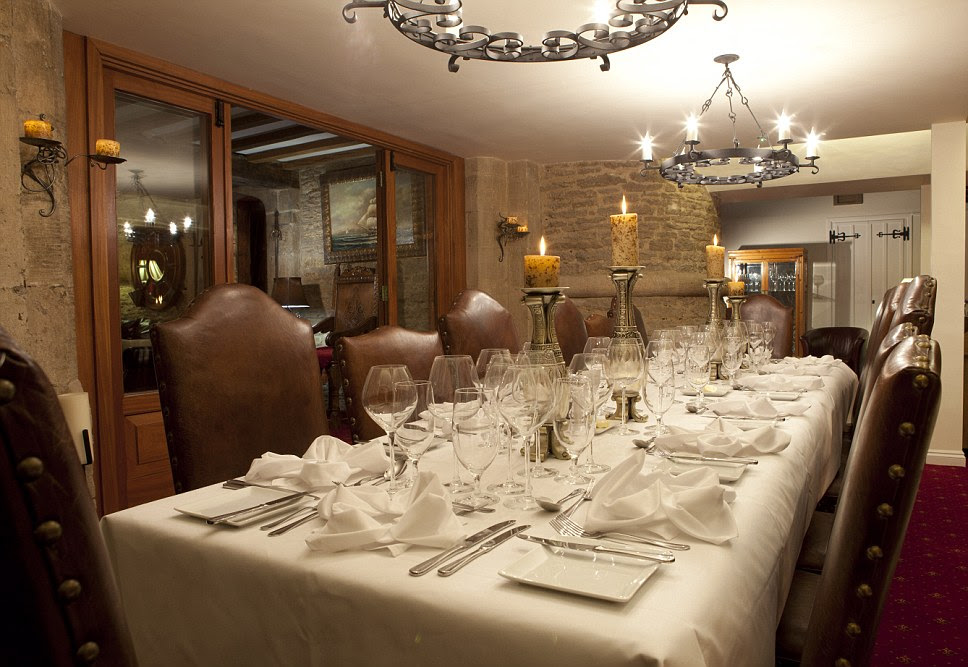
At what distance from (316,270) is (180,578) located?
6372 mm

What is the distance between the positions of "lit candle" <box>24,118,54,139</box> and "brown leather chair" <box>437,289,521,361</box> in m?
1.91

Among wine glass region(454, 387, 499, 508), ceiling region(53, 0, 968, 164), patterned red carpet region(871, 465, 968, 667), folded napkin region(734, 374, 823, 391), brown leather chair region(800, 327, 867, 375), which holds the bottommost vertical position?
patterned red carpet region(871, 465, 968, 667)

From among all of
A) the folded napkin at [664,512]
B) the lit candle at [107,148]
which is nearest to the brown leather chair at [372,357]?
the folded napkin at [664,512]

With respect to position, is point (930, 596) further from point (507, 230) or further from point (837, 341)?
point (507, 230)

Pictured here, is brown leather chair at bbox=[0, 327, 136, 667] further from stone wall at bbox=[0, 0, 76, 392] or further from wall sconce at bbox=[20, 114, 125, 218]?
wall sconce at bbox=[20, 114, 125, 218]

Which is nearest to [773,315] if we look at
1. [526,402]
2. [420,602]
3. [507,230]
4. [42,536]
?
[507,230]

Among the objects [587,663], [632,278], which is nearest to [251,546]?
[587,663]

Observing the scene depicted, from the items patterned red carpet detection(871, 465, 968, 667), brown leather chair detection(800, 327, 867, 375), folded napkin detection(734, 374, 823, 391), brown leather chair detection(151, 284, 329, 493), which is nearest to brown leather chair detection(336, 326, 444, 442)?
brown leather chair detection(151, 284, 329, 493)

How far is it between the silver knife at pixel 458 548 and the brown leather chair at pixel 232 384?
0.83m

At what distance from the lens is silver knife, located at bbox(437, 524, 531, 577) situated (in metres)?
0.81

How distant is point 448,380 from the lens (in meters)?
1.31

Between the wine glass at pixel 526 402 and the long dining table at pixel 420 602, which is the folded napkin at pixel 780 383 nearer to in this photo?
the long dining table at pixel 420 602

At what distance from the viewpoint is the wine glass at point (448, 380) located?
1271mm

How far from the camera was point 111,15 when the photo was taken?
10.7 ft
